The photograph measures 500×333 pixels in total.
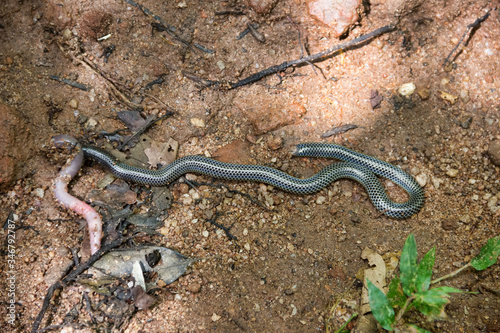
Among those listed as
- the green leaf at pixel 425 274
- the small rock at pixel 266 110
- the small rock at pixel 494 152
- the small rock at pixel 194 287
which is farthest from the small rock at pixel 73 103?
the small rock at pixel 494 152

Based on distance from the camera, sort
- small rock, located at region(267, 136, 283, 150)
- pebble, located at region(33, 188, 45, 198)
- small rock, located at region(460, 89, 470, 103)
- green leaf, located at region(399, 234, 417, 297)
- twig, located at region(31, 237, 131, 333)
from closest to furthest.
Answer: green leaf, located at region(399, 234, 417, 297) < twig, located at region(31, 237, 131, 333) < pebble, located at region(33, 188, 45, 198) < small rock, located at region(460, 89, 470, 103) < small rock, located at region(267, 136, 283, 150)

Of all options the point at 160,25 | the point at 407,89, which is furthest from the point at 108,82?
the point at 407,89

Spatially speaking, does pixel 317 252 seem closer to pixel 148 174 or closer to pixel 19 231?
pixel 148 174

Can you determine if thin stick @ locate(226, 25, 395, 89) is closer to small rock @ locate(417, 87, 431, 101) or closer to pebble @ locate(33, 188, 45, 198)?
small rock @ locate(417, 87, 431, 101)

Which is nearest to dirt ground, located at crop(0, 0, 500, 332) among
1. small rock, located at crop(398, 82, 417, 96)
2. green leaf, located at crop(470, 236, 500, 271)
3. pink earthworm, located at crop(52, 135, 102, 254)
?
small rock, located at crop(398, 82, 417, 96)

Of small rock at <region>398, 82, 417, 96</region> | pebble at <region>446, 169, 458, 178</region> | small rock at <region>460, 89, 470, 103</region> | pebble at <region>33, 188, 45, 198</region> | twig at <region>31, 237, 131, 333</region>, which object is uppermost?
small rock at <region>460, 89, 470, 103</region>

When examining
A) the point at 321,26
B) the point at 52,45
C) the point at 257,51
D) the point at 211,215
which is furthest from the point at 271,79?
the point at 52,45
